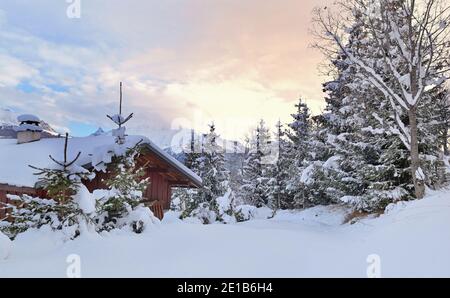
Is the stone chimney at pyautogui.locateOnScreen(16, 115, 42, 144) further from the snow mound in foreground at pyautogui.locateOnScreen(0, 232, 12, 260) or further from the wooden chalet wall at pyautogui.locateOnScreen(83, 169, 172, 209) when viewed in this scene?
the snow mound in foreground at pyautogui.locateOnScreen(0, 232, 12, 260)

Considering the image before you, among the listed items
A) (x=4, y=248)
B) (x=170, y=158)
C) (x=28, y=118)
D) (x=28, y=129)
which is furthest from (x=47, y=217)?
(x=28, y=118)

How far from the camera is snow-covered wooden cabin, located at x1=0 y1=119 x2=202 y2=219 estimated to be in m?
10.8

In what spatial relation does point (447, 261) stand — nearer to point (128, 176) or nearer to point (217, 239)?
point (217, 239)

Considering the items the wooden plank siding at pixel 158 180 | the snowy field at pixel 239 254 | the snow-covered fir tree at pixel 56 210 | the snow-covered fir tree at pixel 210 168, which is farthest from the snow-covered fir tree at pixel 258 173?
the snow-covered fir tree at pixel 56 210

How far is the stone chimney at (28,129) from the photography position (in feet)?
50.8

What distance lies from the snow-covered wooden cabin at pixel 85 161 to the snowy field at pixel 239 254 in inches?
112

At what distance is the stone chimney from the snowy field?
938 centimetres

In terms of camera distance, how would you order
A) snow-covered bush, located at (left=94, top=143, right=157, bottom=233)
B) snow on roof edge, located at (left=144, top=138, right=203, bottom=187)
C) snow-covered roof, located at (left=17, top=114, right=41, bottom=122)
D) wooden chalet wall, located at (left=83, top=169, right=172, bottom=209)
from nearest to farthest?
snow-covered bush, located at (left=94, top=143, right=157, bottom=233), snow on roof edge, located at (left=144, top=138, right=203, bottom=187), snow-covered roof, located at (left=17, top=114, right=41, bottom=122), wooden chalet wall, located at (left=83, top=169, right=172, bottom=209)

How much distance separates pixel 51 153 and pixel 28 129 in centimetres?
377

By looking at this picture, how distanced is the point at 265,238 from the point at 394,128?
10.2 m

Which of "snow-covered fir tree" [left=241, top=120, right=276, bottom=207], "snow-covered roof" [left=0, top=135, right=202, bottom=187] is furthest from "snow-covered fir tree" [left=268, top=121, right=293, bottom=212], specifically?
"snow-covered roof" [left=0, top=135, right=202, bottom=187]

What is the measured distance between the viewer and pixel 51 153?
12.7 m
